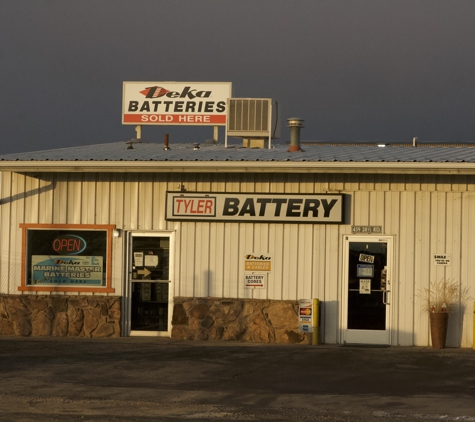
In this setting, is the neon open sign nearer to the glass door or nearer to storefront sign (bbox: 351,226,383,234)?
the glass door

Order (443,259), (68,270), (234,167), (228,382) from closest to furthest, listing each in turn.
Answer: (228,382) < (234,167) < (443,259) < (68,270)

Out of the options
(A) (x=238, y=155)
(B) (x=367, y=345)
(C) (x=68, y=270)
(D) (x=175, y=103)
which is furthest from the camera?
(D) (x=175, y=103)

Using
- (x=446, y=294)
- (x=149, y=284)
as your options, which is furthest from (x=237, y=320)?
(x=446, y=294)

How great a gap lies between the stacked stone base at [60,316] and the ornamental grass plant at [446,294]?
247 inches

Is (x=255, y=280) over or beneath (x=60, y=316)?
over

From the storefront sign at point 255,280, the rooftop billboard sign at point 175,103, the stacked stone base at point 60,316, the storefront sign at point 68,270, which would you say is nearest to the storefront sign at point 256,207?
the storefront sign at point 255,280

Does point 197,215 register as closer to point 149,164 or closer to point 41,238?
point 149,164

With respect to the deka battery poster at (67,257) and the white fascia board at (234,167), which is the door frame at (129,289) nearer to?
the deka battery poster at (67,257)

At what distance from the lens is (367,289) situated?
665 inches

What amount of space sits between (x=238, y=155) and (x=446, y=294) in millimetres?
5246

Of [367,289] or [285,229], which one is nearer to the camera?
[367,289]

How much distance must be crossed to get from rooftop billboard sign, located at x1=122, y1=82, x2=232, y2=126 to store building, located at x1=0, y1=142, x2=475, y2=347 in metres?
5.31

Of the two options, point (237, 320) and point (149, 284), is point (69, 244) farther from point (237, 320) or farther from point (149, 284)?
point (237, 320)

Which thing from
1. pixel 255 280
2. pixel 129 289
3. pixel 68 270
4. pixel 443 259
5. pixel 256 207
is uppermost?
pixel 256 207
